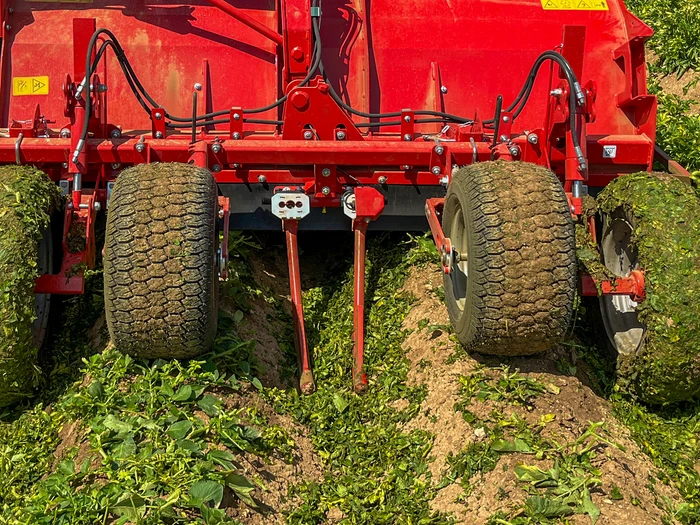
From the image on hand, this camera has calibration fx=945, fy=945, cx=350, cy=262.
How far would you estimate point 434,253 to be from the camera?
5.84m

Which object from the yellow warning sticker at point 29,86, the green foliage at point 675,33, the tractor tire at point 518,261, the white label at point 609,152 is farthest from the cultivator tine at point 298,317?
the green foliage at point 675,33

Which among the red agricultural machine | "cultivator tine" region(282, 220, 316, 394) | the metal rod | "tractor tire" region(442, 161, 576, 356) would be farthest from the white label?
the metal rod

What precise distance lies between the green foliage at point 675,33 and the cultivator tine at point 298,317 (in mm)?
4718

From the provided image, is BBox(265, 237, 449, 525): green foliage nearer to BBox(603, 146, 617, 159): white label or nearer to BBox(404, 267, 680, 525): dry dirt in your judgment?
BBox(404, 267, 680, 525): dry dirt

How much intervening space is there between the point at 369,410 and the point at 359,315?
0.58 m

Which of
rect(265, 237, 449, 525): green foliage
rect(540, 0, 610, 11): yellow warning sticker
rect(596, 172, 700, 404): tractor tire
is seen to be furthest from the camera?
rect(540, 0, 610, 11): yellow warning sticker

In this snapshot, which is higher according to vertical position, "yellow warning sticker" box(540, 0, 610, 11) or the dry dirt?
"yellow warning sticker" box(540, 0, 610, 11)

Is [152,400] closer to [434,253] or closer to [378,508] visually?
[378,508]

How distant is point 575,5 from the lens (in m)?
6.69

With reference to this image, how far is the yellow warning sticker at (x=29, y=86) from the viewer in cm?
632

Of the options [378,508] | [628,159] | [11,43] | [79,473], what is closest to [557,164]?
[628,159]

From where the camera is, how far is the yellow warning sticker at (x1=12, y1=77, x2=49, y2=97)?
6.32 m

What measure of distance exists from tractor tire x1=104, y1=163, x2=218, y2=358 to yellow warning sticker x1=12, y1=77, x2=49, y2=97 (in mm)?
2134

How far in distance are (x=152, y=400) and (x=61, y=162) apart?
179 centimetres
